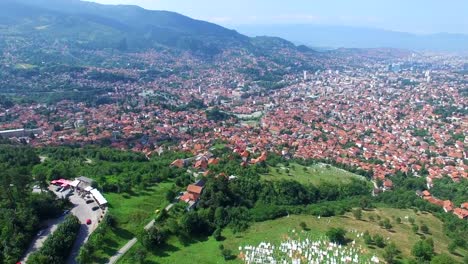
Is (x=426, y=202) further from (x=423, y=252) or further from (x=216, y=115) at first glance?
(x=216, y=115)

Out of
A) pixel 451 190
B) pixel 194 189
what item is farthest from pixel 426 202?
pixel 194 189

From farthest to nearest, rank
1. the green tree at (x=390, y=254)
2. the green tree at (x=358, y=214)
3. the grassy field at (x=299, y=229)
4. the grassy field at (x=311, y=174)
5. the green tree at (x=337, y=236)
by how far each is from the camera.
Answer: the grassy field at (x=311, y=174)
the green tree at (x=358, y=214)
the green tree at (x=337, y=236)
the grassy field at (x=299, y=229)
the green tree at (x=390, y=254)

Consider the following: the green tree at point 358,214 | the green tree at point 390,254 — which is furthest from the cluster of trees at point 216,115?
the green tree at point 390,254

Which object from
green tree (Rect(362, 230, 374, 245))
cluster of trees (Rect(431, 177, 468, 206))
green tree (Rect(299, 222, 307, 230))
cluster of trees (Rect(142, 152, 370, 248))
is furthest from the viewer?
cluster of trees (Rect(431, 177, 468, 206))

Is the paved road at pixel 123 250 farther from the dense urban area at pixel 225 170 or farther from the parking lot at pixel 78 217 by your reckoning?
the parking lot at pixel 78 217

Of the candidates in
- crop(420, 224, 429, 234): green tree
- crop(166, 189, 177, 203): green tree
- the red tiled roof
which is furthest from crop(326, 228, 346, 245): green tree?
crop(166, 189, 177, 203): green tree

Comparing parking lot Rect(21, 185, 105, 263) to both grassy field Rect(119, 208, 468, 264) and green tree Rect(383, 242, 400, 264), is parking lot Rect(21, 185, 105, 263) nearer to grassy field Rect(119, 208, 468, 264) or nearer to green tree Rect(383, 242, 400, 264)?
grassy field Rect(119, 208, 468, 264)
